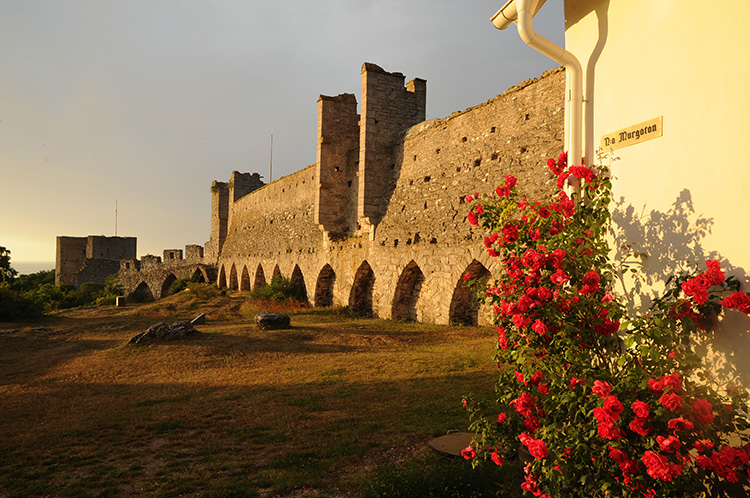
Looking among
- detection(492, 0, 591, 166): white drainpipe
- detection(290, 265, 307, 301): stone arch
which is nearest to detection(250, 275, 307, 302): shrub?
detection(290, 265, 307, 301): stone arch

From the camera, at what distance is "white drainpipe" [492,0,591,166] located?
375 centimetres

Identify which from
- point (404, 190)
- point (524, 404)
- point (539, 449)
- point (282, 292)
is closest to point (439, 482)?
point (524, 404)

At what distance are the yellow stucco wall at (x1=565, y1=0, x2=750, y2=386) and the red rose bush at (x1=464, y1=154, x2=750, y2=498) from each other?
19 centimetres

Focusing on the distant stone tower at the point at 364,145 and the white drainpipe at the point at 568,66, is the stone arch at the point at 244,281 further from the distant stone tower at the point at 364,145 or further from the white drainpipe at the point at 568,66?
the white drainpipe at the point at 568,66

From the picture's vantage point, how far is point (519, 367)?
3182 millimetres

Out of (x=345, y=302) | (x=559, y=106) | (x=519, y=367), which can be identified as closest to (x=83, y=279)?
(x=345, y=302)

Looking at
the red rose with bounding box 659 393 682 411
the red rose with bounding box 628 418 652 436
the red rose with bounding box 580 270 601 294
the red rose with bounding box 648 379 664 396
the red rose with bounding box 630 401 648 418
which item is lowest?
the red rose with bounding box 628 418 652 436

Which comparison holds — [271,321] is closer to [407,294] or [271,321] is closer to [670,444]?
[407,294]

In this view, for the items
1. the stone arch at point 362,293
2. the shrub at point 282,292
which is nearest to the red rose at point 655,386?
the stone arch at point 362,293

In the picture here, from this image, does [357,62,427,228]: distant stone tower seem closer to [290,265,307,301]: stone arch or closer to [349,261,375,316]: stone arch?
[349,261,375,316]: stone arch

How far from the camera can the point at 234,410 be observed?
6.40 m

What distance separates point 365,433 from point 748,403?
3577 mm

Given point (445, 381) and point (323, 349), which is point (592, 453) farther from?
point (323, 349)

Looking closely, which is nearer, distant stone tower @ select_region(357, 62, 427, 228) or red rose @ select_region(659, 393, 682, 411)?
red rose @ select_region(659, 393, 682, 411)
